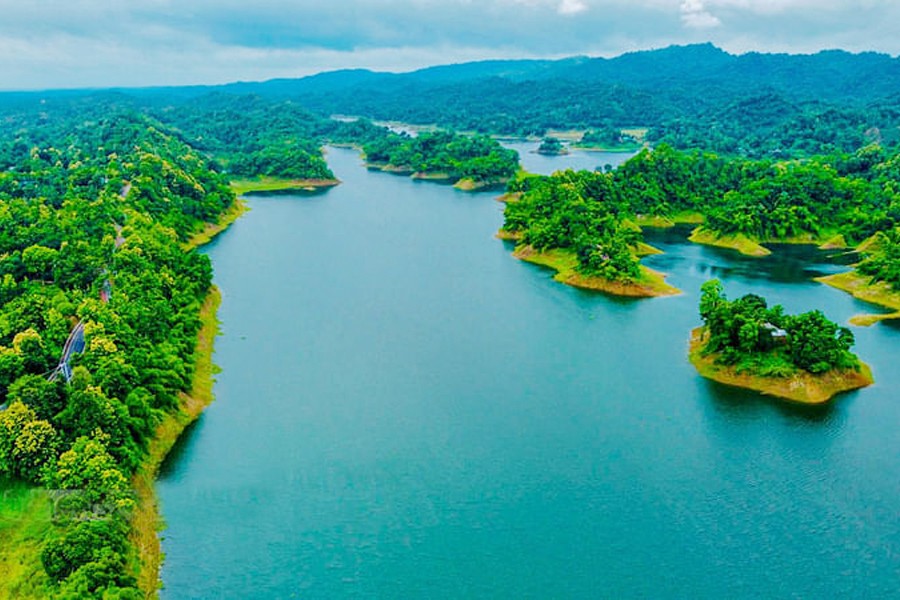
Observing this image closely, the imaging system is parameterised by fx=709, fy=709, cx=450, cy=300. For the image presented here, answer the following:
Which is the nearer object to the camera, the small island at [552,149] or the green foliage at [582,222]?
the green foliage at [582,222]

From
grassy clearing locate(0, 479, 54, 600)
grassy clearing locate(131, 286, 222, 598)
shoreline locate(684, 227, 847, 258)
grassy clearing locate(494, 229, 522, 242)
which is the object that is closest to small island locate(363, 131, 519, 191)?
grassy clearing locate(494, 229, 522, 242)

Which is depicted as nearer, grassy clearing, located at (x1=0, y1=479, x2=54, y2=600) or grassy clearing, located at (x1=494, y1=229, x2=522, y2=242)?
grassy clearing, located at (x1=0, y1=479, x2=54, y2=600)

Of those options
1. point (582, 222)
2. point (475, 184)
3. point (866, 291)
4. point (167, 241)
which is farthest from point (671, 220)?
point (167, 241)

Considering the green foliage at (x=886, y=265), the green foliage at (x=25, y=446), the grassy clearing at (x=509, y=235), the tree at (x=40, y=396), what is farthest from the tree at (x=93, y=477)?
the grassy clearing at (x=509, y=235)

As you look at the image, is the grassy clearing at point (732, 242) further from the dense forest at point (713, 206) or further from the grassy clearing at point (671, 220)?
the grassy clearing at point (671, 220)

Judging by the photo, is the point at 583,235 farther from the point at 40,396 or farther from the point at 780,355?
the point at 40,396

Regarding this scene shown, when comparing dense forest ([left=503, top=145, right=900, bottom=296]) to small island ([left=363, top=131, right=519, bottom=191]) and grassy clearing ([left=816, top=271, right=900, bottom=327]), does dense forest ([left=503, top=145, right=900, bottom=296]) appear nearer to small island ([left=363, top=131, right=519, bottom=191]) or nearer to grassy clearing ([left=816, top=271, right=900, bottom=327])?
grassy clearing ([left=816, top=271, right=900, bottom=327])
